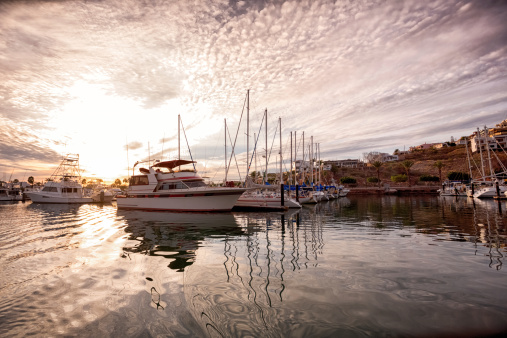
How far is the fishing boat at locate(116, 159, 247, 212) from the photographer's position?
24203mm

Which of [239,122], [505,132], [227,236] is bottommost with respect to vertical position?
[227,236]

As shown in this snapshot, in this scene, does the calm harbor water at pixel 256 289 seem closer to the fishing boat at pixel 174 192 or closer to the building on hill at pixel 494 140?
the fishing boat at pixel 174 192

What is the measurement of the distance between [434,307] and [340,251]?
15.6ft

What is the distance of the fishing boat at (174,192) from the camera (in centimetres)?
2420

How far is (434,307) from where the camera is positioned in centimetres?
476

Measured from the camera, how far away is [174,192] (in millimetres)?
25562

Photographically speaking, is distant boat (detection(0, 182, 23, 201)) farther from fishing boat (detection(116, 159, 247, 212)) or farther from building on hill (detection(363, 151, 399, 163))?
building on hill (detection(363, 151, 399, 163))

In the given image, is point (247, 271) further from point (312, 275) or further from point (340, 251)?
point (340, 251)

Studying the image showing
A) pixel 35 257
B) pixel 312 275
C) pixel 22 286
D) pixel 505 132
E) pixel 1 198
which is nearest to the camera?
pixel 22 286

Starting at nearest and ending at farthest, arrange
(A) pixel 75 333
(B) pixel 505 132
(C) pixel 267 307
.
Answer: (A) pixel 75 333 → (C) pixel 267 307 → (B) pixel 505 132

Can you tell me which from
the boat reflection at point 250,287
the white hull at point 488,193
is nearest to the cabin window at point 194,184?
the boat reflection at point 250,287

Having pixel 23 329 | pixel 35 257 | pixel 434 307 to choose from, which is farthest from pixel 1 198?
pixel 434 307

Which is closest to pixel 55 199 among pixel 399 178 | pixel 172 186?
pixel 172 186

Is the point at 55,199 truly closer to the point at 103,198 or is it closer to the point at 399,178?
the point at 103,198
